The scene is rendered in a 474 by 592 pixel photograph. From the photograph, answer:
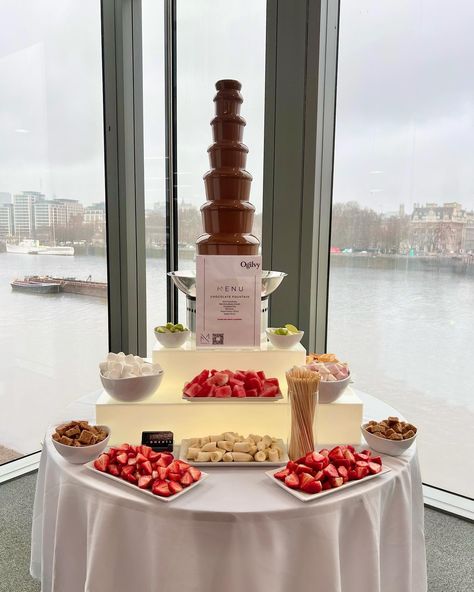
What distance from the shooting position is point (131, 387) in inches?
60.8

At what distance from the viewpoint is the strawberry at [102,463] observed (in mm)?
1301

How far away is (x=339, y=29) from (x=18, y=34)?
1656mm

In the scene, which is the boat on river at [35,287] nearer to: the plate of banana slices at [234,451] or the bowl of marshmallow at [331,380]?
the plate of banana slices at [234,451]

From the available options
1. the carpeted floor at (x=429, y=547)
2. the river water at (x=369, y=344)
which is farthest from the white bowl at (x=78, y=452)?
the river water at (x=369, y=344)

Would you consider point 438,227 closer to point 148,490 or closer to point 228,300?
point 228,300

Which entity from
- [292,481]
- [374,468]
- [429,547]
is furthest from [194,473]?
[429,547]

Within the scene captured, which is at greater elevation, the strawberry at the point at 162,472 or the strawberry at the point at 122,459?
the strawberry at the point at 122,459

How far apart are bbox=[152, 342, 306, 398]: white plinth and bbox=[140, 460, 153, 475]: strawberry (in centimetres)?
45

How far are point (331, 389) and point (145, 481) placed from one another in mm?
647

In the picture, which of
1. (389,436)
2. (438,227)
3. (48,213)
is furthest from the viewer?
(48,213)

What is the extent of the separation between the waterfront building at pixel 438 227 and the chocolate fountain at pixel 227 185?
1.11 m

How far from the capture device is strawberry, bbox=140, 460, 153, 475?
125 cm

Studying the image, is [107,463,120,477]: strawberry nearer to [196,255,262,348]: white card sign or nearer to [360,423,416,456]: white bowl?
[196,255,262,348]: white card sign

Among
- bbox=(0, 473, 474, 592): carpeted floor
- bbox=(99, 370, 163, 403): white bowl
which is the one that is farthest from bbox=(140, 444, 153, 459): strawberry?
bbox=(0, 473, 474, 592): carpeted floor
